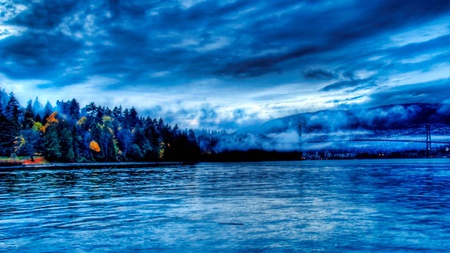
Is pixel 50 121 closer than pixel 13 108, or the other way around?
pixel 50 121

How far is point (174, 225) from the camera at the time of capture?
19828 mm

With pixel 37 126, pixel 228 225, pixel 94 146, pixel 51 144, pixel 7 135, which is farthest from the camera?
pixel 94 146

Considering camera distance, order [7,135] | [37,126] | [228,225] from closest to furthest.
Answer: [228,225], [7,135], [37,126]

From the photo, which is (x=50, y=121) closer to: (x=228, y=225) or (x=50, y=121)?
(x=50, y=121)

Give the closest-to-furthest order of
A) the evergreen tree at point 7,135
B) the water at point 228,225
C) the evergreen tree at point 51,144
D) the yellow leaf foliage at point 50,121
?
the water at point 228,225
the evergreen tree at point 7,135
the evergreen tree at point 51,144
the yellow leaf foliage at point 50,121

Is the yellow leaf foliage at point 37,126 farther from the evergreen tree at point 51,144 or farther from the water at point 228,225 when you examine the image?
the water at point 228,225

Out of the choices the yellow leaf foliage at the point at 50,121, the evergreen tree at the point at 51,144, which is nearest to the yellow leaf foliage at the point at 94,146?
the yellow leaf foliage at the point at 50,121

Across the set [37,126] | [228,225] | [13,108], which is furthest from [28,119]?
[228,225]

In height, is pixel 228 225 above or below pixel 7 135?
below

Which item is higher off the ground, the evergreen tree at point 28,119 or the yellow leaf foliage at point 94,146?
the evergreen tree at point 28,119

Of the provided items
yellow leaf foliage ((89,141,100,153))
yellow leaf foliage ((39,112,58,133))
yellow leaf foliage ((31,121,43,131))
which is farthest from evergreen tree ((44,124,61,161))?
yellow leaf foliage ((89,141,100,153))

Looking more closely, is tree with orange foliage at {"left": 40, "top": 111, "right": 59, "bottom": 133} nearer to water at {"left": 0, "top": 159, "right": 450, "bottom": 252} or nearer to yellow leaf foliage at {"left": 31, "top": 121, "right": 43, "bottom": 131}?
yellow leaf foliage at {"left": 31, "top": 121, "right": 43, "bottom": 131}

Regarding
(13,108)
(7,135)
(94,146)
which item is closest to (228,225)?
(7,135)

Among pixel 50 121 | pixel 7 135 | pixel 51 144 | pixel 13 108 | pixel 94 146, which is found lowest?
pixel 94 146
